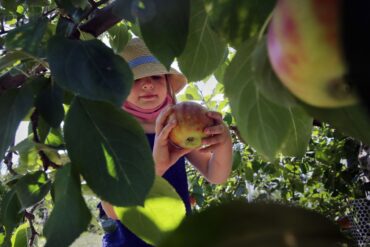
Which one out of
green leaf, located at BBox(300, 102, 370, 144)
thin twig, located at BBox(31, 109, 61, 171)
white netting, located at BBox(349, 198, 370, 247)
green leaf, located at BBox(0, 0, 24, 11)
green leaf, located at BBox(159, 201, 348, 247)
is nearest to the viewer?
green leaf, located at BBox(159, 201, 348, 247)

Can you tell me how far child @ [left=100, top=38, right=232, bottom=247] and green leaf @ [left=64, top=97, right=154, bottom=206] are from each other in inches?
21.7

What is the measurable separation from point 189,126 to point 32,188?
721mm

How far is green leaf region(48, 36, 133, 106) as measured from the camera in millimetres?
504

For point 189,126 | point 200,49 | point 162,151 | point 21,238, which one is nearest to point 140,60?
point 189,126

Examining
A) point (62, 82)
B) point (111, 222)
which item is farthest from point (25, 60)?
point (111, 222)

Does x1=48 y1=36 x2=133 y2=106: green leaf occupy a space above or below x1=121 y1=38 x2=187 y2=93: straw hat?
above

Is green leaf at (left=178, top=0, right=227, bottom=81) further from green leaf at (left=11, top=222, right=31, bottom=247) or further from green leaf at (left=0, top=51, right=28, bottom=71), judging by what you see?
green leaf at (left=11, top=222, right=31, bottom=247)

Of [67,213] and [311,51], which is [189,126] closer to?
[67,213]

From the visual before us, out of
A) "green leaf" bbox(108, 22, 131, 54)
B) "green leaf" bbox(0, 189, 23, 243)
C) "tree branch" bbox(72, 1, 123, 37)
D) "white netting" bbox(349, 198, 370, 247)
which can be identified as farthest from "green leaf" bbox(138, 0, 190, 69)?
"white netting" bbox(349, 198, 370, 247)

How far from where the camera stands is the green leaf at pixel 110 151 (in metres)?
0.52

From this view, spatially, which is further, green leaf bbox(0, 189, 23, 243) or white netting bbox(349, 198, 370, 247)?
white netting bbox(349, 198, 370, 247)

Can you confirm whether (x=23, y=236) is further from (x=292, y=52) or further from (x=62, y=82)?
(x=292, y=52)

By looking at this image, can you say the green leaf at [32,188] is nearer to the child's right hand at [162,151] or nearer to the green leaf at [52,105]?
the green leaf at [52,105]

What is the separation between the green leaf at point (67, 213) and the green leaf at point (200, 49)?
236 millimetres
